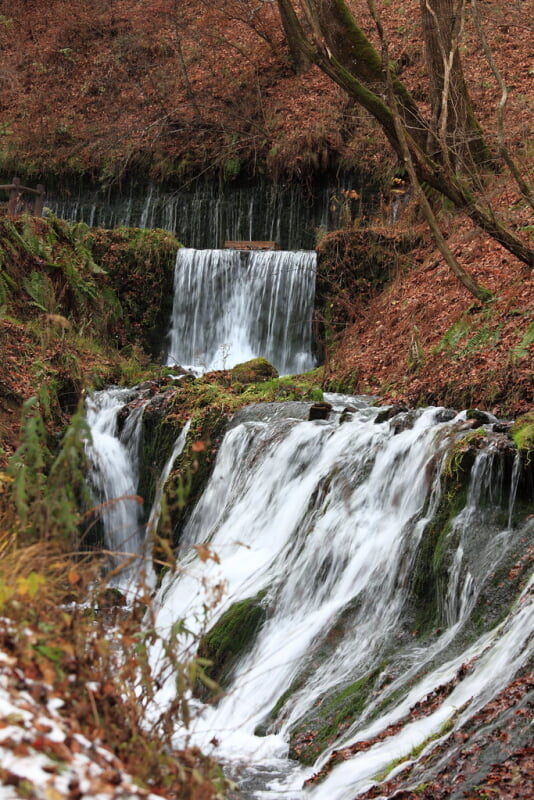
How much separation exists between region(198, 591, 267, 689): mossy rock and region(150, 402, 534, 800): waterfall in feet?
0.24

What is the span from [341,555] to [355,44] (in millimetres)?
11596

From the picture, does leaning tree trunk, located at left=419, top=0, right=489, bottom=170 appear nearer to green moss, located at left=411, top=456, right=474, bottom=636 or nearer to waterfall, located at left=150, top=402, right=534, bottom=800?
waterfall, located at left=150, top=402, right=534, bottom=800

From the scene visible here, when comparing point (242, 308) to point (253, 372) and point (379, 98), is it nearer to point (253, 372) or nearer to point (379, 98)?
point (253, 372)

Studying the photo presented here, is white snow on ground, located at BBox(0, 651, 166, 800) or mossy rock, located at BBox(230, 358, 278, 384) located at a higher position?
mossy rock, located at BBox(230, 358, 278, 384)

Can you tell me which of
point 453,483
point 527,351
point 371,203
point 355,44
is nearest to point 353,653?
point 453,483

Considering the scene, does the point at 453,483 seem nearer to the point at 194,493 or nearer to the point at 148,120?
the point at 194,493

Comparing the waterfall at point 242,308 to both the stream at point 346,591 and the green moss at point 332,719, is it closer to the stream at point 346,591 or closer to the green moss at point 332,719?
the stream at point 346,591

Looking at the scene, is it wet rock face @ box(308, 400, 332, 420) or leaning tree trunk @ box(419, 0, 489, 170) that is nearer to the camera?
wet rock face @ box(308, 400, 332, 420)

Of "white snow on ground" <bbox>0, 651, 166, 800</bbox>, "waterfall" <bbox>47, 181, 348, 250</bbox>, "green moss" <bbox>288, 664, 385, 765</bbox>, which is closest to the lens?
"white snow on ground" <bbox>0, 651, 166, 800</bbox>

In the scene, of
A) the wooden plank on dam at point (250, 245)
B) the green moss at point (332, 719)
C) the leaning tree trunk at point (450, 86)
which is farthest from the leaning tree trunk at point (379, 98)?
the green moss at point (332, 719)

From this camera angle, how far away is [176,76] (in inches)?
958

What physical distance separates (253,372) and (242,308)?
3.98m

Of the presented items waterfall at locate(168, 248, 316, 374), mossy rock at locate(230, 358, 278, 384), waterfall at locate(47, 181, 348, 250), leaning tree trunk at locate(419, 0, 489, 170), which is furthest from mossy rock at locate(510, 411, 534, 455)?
waterfall at locate(47, 181, 348, 250)

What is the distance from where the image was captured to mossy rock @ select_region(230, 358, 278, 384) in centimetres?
1262
